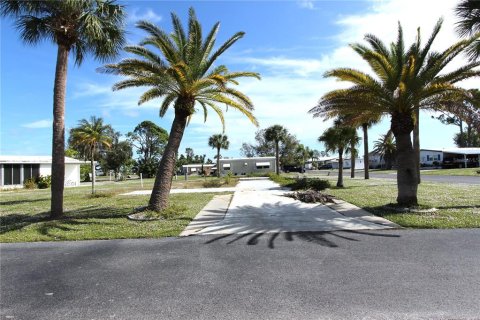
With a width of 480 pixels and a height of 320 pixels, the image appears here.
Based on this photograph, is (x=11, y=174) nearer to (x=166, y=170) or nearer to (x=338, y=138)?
(x=166, y=170)

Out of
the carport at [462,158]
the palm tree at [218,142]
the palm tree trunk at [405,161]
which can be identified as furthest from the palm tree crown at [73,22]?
the carport at [462,158]

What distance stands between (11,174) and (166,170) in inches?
1009

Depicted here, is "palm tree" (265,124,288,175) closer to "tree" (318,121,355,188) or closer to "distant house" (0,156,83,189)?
"distant house" (0,156,83,189)

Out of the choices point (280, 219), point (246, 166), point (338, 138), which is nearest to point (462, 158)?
point (246, 166)

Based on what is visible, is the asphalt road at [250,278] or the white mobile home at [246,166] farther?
the white mobile home at [246,166]

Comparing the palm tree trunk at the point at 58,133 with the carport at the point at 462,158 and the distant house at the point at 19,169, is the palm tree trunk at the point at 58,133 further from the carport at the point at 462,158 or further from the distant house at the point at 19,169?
the carport at the point at 462,158

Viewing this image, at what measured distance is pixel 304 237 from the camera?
760 centimetres

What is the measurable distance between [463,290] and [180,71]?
333 inches

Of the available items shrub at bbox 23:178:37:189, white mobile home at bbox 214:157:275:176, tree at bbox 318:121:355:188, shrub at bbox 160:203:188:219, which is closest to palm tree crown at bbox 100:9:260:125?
shrub at bbox 160:203:188:219

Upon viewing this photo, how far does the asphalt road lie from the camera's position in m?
3.92

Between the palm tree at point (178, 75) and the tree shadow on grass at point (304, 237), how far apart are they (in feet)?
13.6

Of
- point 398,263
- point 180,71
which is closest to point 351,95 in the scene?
point 180,71

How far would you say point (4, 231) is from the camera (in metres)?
9.23

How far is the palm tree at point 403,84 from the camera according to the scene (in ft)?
35.2
